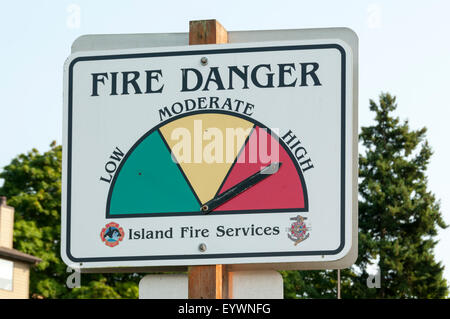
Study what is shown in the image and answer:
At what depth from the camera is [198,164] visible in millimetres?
5344

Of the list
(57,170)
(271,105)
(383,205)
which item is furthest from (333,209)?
(383,205)

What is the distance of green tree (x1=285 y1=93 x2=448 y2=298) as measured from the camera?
2217 inches

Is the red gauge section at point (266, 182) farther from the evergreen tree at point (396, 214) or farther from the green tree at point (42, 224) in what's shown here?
the evergreen tree at point (396, 214)

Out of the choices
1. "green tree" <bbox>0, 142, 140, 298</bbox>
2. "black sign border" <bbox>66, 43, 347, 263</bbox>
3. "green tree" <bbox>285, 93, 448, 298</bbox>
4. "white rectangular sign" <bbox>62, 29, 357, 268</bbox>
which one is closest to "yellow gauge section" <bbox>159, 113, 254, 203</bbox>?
"white rectangular sign" <bbox>62, 29, 357, 268</bbox>

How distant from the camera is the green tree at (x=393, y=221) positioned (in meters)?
56.3

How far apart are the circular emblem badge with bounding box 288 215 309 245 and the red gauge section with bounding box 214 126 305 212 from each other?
0.06m

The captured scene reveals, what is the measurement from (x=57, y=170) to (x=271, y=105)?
43858 mm

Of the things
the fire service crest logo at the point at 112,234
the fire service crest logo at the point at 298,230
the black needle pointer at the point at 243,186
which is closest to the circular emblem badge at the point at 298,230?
the fire service crest logo at the point at 298,230

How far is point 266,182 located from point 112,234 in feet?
2.82

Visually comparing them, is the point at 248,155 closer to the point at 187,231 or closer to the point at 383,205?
the point at 187,231

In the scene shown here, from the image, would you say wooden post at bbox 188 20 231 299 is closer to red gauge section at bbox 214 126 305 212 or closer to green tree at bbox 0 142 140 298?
red gauge section at bbox 214 126 305 212

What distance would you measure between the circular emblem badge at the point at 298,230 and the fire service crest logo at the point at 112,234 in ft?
2.92

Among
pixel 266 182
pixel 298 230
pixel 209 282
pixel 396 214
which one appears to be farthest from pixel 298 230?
pixel 396 214

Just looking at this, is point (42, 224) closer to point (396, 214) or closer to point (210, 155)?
point (396, 214)
